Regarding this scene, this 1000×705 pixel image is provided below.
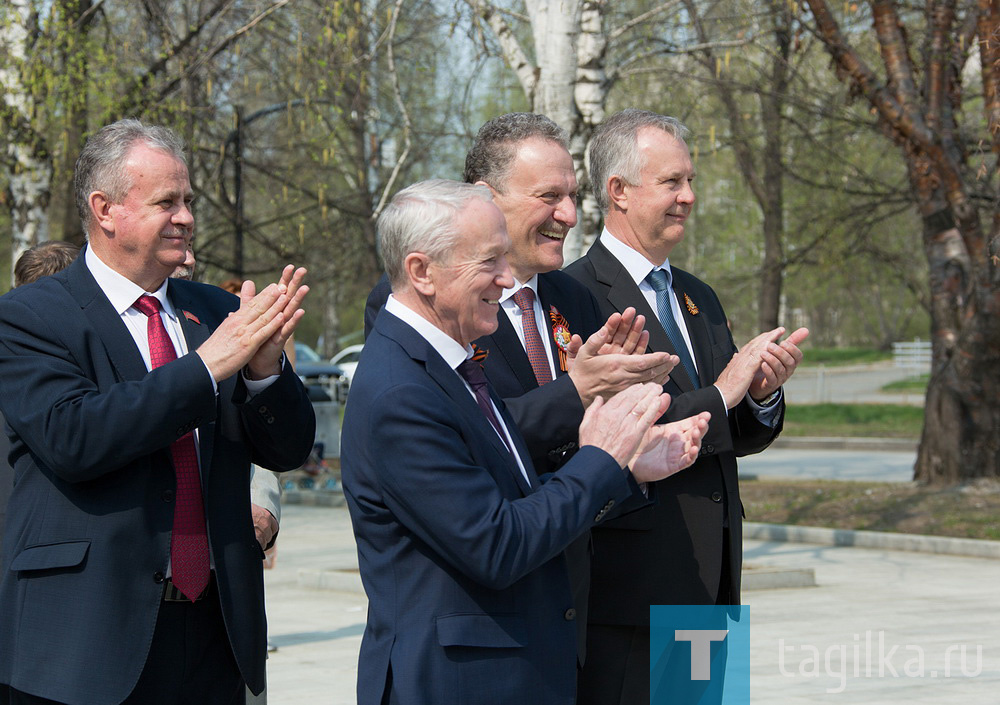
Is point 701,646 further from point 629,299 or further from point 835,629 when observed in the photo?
point 835,629

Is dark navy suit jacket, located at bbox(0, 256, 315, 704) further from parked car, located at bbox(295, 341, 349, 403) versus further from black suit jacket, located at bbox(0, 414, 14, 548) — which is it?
parked car, located at bbox(295, 341, 349, 403)

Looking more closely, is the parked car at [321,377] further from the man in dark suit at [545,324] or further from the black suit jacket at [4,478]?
the man in dark suit at [545,324]

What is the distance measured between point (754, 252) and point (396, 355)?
4982 cm

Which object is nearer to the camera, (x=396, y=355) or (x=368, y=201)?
(x=396, y=355)

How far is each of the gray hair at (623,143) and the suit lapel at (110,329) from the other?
62.5 inches

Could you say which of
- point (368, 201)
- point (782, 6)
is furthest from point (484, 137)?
point (368, 201)

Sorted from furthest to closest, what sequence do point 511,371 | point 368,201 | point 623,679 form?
point 368,201, point 623,679, point 511,371

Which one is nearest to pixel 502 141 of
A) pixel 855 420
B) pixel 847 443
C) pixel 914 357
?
pixel 847 443

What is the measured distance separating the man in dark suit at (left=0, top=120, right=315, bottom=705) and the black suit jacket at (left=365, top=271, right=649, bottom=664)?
0.43 metres

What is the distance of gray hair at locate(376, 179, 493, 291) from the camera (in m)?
2.82

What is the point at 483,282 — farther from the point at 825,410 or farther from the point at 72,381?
the point at 825,410

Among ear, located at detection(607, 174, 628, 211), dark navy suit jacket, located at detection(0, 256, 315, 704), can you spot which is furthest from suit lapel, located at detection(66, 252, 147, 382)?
ear, located at detection(607, 174, 628, 211)

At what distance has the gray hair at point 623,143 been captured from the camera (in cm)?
408

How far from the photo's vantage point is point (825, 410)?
28.0 meters
